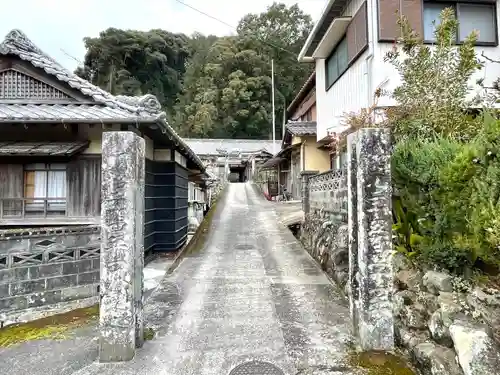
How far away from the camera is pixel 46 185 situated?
23.6ft

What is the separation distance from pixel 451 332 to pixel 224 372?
236 cm

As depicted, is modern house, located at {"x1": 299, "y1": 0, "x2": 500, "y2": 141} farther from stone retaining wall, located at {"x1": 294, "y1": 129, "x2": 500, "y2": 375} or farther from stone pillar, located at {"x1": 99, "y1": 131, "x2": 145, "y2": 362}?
stone pillar, located at {"x1": 99, "y1": 131, "x2": 145, "y2": 362}

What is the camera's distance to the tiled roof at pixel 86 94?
672 centimetres

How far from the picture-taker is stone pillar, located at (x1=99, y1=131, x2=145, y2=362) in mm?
3873

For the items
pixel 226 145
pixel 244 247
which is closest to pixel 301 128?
pixel 244 247

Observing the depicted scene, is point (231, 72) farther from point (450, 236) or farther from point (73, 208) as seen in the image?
point (450, 236)

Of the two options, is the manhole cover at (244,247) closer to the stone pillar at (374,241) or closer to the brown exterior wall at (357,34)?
the stone pillar at (374,241)

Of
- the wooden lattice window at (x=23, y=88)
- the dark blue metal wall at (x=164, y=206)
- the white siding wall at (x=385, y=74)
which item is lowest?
the dark blue metal wall at (x=164, y=206)

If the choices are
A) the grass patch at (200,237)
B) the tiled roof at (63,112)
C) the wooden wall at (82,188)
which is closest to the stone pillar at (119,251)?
the tiled roof at (63,112)

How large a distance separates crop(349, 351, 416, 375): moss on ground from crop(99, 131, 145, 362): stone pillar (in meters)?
2.67

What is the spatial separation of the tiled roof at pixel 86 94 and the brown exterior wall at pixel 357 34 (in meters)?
5.72

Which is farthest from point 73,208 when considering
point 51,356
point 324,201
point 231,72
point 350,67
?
point 231,72

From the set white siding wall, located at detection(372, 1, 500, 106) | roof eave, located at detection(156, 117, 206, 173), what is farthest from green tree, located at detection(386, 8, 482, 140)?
roof eave, located at detection(156, 117, 206, 173)

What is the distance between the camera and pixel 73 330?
4.78m
